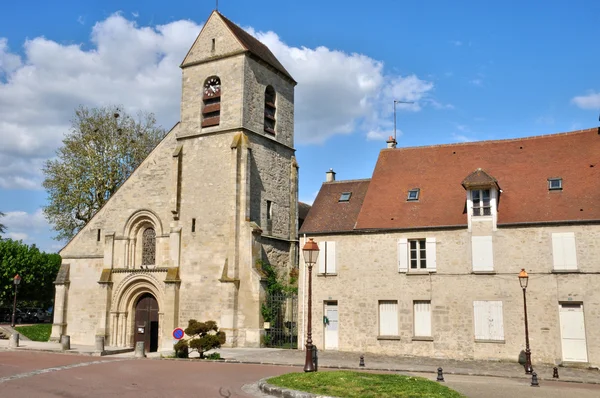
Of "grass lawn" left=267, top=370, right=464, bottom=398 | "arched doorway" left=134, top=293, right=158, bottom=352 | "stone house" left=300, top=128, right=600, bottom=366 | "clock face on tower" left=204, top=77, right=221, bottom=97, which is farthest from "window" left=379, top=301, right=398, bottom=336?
"clock face on tower" left=204, top=77, right=221, bottom=97

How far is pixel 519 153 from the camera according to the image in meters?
24.3

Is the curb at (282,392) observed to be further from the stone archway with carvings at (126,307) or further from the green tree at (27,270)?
the green tree at (27,270)

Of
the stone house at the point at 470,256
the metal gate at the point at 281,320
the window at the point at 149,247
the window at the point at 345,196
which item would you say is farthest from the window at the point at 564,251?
the window at the point at 149,247

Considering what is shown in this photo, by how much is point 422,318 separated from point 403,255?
2591 mm

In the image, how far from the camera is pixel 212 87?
28969mm

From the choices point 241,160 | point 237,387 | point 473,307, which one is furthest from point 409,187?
point 237,387

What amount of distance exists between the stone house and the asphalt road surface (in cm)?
493

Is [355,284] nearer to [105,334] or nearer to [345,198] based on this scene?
[345,198]

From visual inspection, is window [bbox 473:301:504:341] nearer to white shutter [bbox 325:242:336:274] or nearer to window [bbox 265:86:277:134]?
white shutter [bbox 325:242:336:274]

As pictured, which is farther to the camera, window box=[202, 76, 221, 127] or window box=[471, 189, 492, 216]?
window box=[202, 76, 221, 127]

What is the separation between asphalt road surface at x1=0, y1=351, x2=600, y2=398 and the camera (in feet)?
42.7

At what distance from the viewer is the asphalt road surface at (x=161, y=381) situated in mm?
13000

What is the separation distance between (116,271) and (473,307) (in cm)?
1782

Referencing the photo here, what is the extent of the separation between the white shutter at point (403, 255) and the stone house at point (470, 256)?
56 mm
